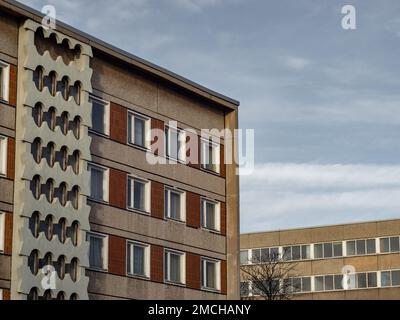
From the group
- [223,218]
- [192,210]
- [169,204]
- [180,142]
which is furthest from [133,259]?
[223,218]

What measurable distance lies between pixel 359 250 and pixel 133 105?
52972 mm

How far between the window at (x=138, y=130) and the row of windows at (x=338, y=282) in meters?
44.7

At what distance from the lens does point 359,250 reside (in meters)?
96.4

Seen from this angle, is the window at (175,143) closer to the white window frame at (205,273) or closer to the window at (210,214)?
the window at (210,214)

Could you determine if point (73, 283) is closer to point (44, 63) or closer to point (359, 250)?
point (44, 63)

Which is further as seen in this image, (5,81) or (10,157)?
(5,81)

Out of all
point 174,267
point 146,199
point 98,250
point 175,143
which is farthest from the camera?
point 175,143

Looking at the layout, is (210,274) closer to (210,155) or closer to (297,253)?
(210,155)

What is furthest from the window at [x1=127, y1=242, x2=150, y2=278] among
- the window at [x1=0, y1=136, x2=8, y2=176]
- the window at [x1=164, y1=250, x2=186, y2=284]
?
the window at [x1=0, y1=136, x2=8, y2=176]

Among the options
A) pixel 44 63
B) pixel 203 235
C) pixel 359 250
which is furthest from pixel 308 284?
pixel 44 63

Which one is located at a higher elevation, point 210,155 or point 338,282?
point 210,155

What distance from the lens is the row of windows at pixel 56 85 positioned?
1643 inches

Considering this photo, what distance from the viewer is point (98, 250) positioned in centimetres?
4475

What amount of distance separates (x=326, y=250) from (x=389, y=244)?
6.60 metres
